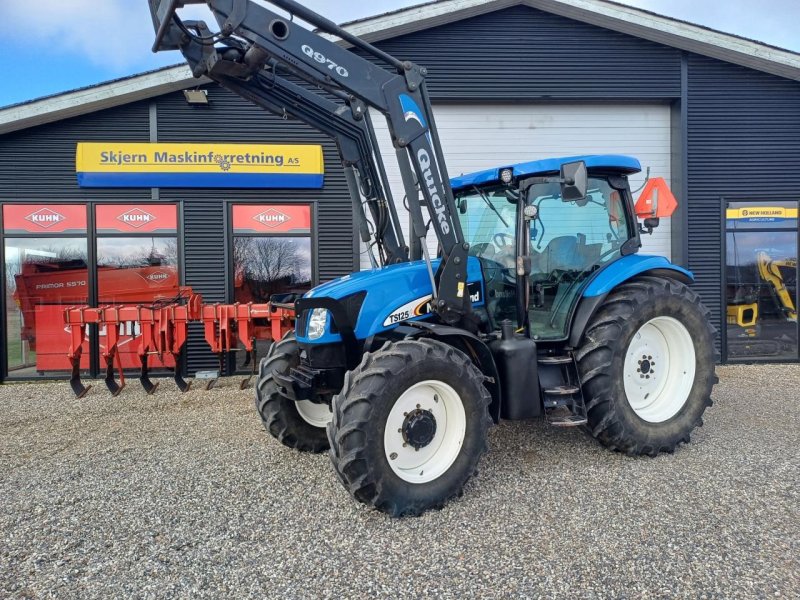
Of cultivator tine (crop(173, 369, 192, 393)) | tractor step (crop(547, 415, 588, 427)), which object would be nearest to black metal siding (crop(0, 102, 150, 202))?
cultivator tine (crop(173, 369, 192, 393))

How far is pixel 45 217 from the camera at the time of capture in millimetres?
7480

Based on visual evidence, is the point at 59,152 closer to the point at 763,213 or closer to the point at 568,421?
the point at 568,421

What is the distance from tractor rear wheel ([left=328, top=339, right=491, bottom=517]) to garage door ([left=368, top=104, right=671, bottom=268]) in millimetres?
5016

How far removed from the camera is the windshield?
160 inches

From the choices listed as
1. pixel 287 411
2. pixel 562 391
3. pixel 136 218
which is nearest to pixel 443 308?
pixel 562 391

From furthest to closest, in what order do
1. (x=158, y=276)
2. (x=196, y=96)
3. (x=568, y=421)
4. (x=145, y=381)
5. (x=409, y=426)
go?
(x=158, y=276) → (x=196, y=96) → (x=145, y=381) → (x=568, y=421) → (x=409, y=426)

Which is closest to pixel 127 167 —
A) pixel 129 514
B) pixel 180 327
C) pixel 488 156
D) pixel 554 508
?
pixel 180 327

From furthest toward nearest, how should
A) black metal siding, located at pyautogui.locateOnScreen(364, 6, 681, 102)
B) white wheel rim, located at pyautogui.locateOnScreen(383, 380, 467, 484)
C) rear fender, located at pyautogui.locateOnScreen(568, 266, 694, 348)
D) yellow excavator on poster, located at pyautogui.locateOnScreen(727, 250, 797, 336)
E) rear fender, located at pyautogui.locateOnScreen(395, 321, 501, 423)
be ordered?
1. yellow excavator on poster, located at pyautogui.locateOnScreen(727, 250, 797, 336)
2. black metal siding, located at pyautogui.locateOnScreen(364, 6, 681, 102)
3. rear fender, located at pyautogui.locateOnScreen(568, 266, 694, 348)
4. rear fender, located at pyautogui.locateOnScreen(395, 321, 501, 423)
5. white wheel rim, located at pyautogui.locateOnScreen(383, 380, 467, 484)

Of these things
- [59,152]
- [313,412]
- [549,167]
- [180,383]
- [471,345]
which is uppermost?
[59,152]

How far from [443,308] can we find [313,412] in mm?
1406

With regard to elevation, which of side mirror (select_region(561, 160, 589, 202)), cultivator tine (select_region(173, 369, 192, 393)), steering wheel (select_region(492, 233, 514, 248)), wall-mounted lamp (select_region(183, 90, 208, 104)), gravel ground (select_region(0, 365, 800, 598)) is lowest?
gravel ground (select_region(0, 365, 800, 598))

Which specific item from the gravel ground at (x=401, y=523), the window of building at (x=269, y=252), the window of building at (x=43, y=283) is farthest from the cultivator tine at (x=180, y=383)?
the gravel ground at (x=401, y=523)

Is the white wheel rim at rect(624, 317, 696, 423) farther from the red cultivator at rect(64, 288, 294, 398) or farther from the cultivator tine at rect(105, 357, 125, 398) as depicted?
the cultivator tine at rect(105, 357, 125, 398)

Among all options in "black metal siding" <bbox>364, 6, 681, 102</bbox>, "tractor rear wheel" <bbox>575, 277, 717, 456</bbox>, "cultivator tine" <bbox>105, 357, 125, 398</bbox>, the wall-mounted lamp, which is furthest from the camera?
"black metal siding" <bbox>364, 6, 681, 102</bbox>
